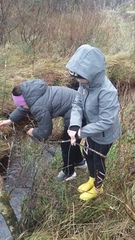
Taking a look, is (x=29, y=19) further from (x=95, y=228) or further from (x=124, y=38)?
(x=95, y=228)

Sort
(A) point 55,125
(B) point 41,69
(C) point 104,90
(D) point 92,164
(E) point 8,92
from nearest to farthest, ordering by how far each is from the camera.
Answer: (C) point 104,90, (D) point 92,164, (A) point 55,125, (E) point 8,92, (B) point 41,69

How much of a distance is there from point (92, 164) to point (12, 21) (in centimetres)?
482

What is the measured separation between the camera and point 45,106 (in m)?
2.95

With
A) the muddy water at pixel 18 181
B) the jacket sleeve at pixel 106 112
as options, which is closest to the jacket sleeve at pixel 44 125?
the muddy water at pixel 18 181

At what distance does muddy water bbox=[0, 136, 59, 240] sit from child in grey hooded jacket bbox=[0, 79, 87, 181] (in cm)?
17

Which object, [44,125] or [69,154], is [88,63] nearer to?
[44,125]

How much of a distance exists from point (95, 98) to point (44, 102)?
22.9 inches

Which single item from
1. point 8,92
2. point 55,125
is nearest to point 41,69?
point 8,92

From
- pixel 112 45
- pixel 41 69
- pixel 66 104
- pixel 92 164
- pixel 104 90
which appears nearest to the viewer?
pixel 104 90

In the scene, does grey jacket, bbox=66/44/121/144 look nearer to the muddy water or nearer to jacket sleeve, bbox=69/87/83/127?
jacket sleeve, bbox=69/87/83/127

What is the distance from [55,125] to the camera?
14.9ft

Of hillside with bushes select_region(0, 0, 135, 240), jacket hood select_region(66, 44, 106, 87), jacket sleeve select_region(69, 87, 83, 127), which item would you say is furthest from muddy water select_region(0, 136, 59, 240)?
jacket hood select_region(66, 44, 106, 87)

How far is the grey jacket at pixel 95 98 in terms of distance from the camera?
7.86ft

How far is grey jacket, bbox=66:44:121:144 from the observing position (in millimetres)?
2396
